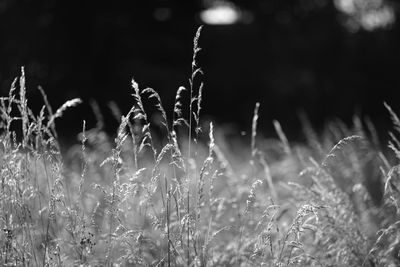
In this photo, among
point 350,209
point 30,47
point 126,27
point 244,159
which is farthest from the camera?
point 126,27

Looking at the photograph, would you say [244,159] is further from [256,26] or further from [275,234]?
[256,26]

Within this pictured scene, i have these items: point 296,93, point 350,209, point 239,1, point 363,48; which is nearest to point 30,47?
point 239,1

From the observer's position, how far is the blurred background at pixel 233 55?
1012 cm

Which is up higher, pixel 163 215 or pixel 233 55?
pixel 233 55

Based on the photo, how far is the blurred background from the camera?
1012cm

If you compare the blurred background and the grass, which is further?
the blurred background

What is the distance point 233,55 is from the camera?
11.2 m

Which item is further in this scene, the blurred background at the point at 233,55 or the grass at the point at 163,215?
the blurred background at the point at 233,55

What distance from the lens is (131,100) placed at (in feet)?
32.9

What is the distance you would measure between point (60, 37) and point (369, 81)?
6089 millimetres

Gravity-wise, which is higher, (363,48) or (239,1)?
(239,1)

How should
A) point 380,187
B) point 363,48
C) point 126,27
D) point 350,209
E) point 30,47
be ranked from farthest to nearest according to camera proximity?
point 363,48
point 126,27
point 30,47
point 380,187
point 350,209

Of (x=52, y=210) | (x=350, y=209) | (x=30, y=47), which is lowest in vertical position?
(x=350, y=209)

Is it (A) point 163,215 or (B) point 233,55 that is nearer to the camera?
(A) point 163,215
